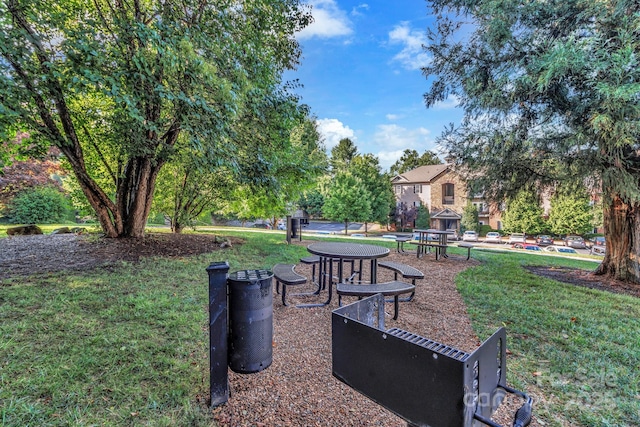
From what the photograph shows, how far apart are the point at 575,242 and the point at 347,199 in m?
20.3

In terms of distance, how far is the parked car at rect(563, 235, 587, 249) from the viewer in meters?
24.8

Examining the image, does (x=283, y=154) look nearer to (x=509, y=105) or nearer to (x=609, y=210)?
(x=509, y=105)

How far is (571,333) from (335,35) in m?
A: 9.82

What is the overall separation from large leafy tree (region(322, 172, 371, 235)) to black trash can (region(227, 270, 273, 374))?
24946mm

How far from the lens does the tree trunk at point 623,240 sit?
20.1 feet

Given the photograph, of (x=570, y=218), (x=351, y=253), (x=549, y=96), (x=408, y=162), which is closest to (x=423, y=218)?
(x=570, y=218)

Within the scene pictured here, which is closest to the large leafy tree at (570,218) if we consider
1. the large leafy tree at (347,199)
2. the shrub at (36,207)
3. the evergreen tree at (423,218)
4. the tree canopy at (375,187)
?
the evergreen tree at (423,218)

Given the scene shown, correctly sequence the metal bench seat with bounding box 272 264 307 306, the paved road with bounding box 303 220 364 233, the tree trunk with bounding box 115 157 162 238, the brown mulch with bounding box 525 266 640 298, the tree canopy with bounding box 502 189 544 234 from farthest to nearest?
the paved road with bounding box 303 220 364 233 < the tree canopy with bounding box 502 189 544 234 < the tree trunk with bounding box 115 157 162 238 < the brown mulch with bounding box 525 266 640 298 < the metal bench seat with bounding box 272 264 307 306

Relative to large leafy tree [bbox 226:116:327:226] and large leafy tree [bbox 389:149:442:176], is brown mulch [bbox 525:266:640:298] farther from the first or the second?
large leafy tree [bbox 389:149:442:176]

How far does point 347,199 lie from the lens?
27.2 metres

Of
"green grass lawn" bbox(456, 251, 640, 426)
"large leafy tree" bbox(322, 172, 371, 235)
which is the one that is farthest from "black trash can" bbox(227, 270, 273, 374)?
"large leafy tree" bbox(322, 172, 371, 235)

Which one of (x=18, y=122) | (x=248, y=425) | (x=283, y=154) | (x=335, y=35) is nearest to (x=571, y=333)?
(x=248, y=425)

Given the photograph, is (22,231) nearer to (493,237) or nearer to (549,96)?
(549,96)

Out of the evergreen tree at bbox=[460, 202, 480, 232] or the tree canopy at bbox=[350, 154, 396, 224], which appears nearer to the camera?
the evergreen tree at bbox=[460, 202, 480, 232]
